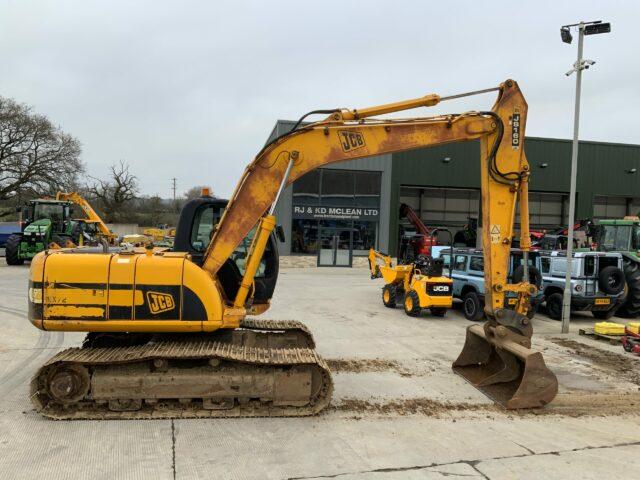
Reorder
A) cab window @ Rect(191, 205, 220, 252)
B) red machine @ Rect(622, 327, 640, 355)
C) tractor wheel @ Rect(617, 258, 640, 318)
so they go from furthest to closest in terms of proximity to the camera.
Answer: tractor wheel @ Rect(617, 258, 640, 318) → red machine @ Rect(622, 327, 640, 355) → cab window @ Rect(191, 205, 220, 252)

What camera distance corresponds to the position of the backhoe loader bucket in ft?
18.7

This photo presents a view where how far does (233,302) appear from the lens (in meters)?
6.05

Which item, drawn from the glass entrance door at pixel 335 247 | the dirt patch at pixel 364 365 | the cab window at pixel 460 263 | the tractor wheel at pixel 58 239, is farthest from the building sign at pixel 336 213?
the dirt patch at pixel 364 365

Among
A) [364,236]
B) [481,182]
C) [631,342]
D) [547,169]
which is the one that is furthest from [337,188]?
[481,182]

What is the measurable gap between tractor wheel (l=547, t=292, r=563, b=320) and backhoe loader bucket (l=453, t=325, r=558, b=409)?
6141 millimetres

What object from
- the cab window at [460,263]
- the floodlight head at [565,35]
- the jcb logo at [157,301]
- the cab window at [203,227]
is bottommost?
the jcb logo at [157,301]

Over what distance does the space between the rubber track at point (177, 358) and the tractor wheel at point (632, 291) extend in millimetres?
11253

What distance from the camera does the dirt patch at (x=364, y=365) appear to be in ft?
23.9

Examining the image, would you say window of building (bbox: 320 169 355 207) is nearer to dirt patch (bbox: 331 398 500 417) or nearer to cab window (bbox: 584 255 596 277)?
cab window (bbox: 584 255 596 277)

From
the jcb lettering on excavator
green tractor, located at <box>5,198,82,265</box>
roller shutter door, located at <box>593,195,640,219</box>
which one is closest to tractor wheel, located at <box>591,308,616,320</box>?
the jcb lettering on excavator

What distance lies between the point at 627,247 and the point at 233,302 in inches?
575

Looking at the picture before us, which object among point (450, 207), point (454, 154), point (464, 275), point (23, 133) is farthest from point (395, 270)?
point (23, 133)

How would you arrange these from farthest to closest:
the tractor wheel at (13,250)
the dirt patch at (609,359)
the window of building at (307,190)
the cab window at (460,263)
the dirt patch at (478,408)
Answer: the window of building at (307,190), the tractor wheel at (13,250), the cab window at (460,263), the dirt patch at (609,359), the dirt patch at (478,408)

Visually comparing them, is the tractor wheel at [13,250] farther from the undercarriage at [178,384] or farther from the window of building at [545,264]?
the window of building at [545,264]
